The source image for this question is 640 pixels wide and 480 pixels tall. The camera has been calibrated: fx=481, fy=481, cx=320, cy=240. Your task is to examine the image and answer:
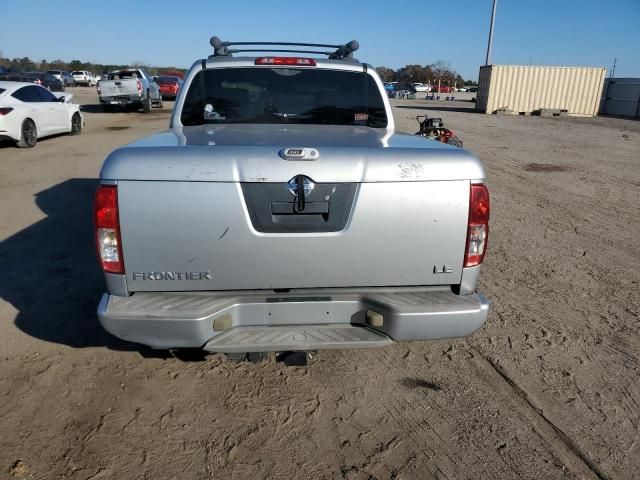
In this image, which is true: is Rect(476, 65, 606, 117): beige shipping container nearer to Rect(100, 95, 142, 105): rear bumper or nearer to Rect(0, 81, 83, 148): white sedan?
Rect(100, 95, 142, 105): rear bumper

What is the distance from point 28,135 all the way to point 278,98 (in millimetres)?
11278

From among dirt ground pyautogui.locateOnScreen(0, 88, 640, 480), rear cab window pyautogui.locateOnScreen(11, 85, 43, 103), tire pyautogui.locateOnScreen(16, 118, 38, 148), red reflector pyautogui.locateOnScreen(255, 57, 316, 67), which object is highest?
red reflector pyautogui.locateOnScreen(255, 57, 316, 67)

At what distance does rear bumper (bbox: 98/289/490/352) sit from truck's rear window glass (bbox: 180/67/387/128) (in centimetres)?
177

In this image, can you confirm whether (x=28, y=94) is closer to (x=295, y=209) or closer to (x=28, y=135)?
(x=28, y=135)

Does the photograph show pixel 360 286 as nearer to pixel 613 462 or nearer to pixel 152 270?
pixel 152 270

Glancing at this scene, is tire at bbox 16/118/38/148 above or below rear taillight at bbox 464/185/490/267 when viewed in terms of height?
below

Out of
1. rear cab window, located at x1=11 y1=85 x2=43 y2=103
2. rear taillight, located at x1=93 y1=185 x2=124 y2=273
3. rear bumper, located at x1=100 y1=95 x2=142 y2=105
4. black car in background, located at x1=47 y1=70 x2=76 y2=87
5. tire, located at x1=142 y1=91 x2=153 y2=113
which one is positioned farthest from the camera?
black car in background, located at x1=47 y1=70 x2=76 y2=87

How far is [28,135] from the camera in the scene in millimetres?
12461

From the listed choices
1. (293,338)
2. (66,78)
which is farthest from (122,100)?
(66,78)

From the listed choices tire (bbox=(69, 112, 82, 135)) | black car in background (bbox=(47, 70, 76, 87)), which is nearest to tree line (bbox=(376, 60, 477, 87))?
black car in background (bbox=(47, 70, 76, 87))

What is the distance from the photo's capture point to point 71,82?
57.5 m

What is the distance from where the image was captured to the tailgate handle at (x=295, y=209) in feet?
7.95

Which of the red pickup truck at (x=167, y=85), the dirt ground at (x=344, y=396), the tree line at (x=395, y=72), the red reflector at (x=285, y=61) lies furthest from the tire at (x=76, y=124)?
the tree line at (x=395, y=72)

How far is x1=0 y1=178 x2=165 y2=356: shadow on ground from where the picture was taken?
147 inches
